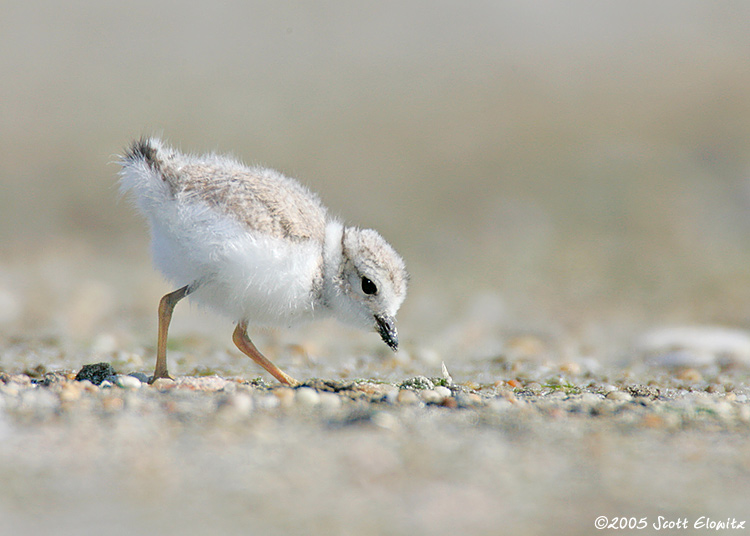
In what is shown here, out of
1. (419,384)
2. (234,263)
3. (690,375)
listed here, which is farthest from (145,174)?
(690,375)

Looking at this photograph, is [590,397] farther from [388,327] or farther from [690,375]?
A: [690,375]

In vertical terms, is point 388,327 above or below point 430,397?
above

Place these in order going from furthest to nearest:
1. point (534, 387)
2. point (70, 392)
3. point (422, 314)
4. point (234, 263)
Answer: point (422, 314) < point (534, 387) < point (234, 263) < point (70, 392)

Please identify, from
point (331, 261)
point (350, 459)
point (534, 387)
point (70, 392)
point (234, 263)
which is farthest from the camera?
point (534, 387)

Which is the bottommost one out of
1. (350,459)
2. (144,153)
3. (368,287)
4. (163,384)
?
(350,459)

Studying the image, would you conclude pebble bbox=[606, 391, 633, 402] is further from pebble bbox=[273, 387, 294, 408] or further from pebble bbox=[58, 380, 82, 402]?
pebble bbox=[58, 380, 82, 402]

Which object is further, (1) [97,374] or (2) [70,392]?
(1) [97,374]

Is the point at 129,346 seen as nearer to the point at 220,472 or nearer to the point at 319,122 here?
the point at 220,472
